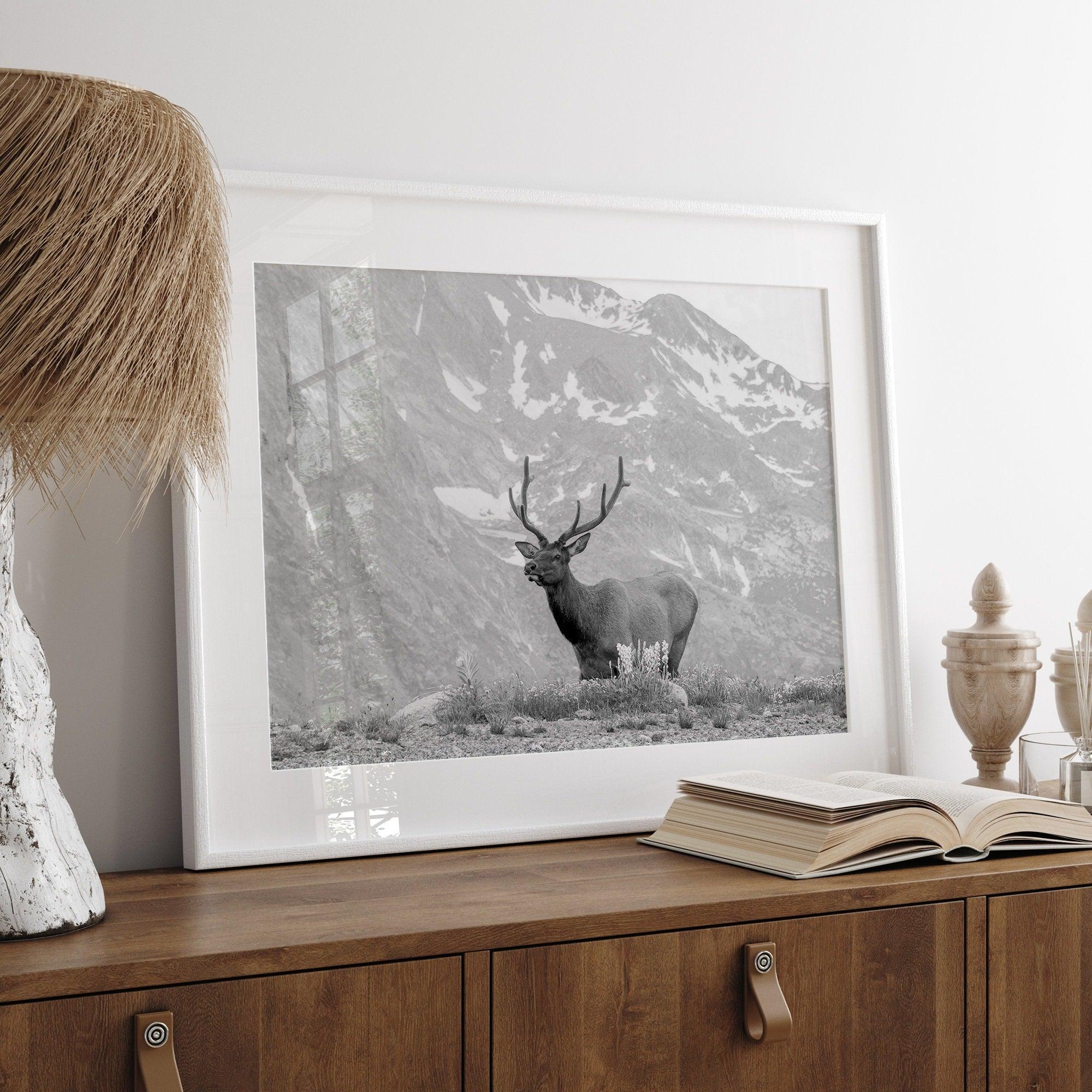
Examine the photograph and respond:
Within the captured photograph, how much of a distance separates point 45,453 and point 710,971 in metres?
0.75

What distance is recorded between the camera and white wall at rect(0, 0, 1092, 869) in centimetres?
124

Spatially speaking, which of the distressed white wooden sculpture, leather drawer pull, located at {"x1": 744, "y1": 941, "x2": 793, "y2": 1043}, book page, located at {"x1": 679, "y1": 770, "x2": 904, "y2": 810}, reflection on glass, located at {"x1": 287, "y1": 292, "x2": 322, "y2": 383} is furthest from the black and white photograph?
leather drawer pull, located at {"x1": 744, "y1": 941, "x2": 793, "y2": 1043}

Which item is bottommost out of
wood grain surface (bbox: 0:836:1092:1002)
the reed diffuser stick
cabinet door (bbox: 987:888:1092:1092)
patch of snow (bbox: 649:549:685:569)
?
cabinet door (bbox: 987:888:1092:1092)

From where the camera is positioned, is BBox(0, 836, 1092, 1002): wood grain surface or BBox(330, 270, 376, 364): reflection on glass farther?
BBox(330, 270, 376, 364): reflection on glass

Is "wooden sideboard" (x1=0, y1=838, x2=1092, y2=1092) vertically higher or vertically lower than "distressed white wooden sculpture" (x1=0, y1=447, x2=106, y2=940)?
lower

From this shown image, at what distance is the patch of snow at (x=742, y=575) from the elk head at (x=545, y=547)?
207 mm

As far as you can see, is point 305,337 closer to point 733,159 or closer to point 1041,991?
point 733,159

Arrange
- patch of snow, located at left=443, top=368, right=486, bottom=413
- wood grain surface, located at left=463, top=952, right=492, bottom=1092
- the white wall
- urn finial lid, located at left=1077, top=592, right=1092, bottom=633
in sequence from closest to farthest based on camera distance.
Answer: wood grain surface, located at left=463, top=952, right=492, bottom=1092, the white wall, patch of snow, located at left=443, top=368, right=486, bottom=413, urn finial lid, located at left=1077, top=592, right=1092, bottom=633

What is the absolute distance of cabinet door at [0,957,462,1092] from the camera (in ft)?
2.80

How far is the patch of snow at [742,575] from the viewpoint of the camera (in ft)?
4.79

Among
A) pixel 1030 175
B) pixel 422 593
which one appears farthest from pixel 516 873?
pixel 1030 175

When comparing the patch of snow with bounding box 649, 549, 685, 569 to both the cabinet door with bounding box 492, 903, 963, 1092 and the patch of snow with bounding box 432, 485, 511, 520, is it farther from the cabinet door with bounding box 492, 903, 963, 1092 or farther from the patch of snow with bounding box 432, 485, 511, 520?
the cabinet door with bounding box 492, 903, 963, 1092

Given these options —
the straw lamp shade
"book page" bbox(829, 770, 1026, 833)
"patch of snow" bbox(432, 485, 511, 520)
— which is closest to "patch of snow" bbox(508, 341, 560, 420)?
"patch of snow" bbox(432, 485, 511, 520)

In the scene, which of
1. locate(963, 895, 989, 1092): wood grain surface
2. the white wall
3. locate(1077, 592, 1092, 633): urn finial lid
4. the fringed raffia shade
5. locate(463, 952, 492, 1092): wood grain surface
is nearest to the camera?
the fringed raffia shade
